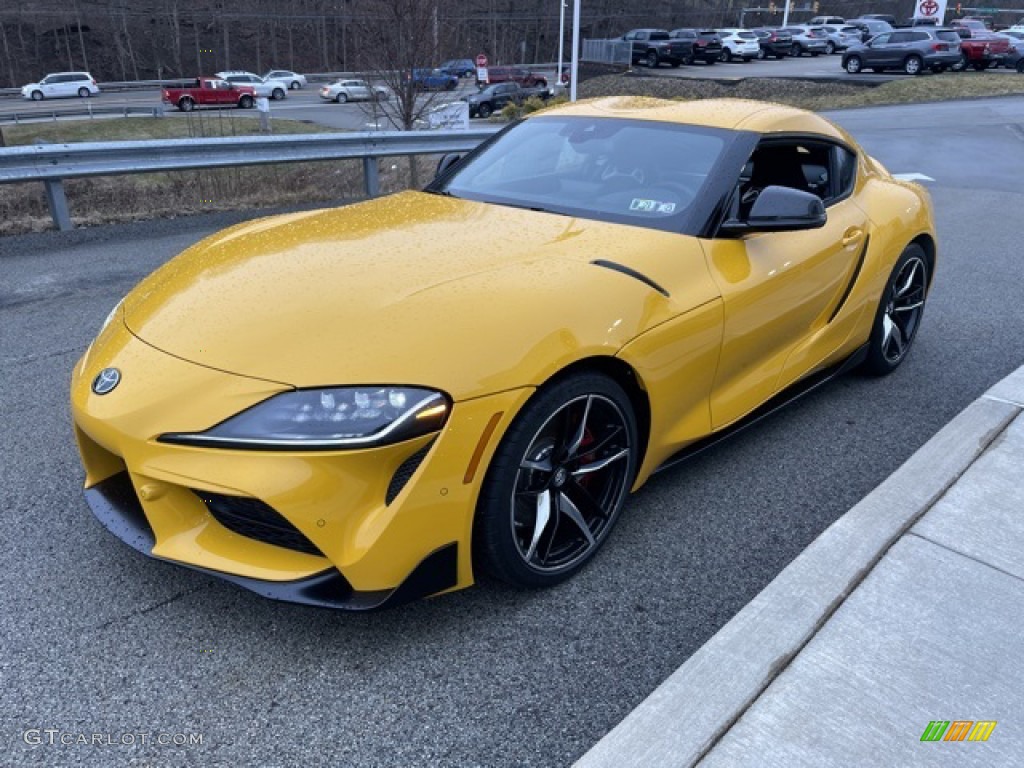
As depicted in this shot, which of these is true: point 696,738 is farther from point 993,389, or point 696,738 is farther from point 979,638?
point 993,389

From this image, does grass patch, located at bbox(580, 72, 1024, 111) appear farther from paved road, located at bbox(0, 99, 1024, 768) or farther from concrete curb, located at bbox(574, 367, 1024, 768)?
concrete curb, located at bbox(574, 367, 1024, 768)

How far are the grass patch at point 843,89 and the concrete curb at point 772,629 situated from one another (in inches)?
792

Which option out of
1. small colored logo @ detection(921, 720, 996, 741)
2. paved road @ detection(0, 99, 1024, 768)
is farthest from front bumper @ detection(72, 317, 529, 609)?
small colored logo @ detection(921, 720, 996, 741)

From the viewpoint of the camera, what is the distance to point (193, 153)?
25.6 feet

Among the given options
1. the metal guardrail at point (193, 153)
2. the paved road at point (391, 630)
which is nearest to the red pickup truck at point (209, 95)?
the metal guardrail at point (193, 153)

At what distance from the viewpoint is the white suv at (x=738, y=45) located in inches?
1832

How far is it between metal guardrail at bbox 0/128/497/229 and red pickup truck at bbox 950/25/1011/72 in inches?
1316

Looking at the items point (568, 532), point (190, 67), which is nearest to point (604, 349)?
point (568, 532)

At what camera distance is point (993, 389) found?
13.1ft

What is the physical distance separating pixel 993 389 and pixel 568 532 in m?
2.57

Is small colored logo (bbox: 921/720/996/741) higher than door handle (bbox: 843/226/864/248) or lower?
lower

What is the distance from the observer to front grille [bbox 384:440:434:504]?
217 centimetres

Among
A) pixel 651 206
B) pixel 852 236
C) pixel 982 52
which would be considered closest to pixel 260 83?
pixel 982 52

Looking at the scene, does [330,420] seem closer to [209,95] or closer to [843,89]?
[843,89]
